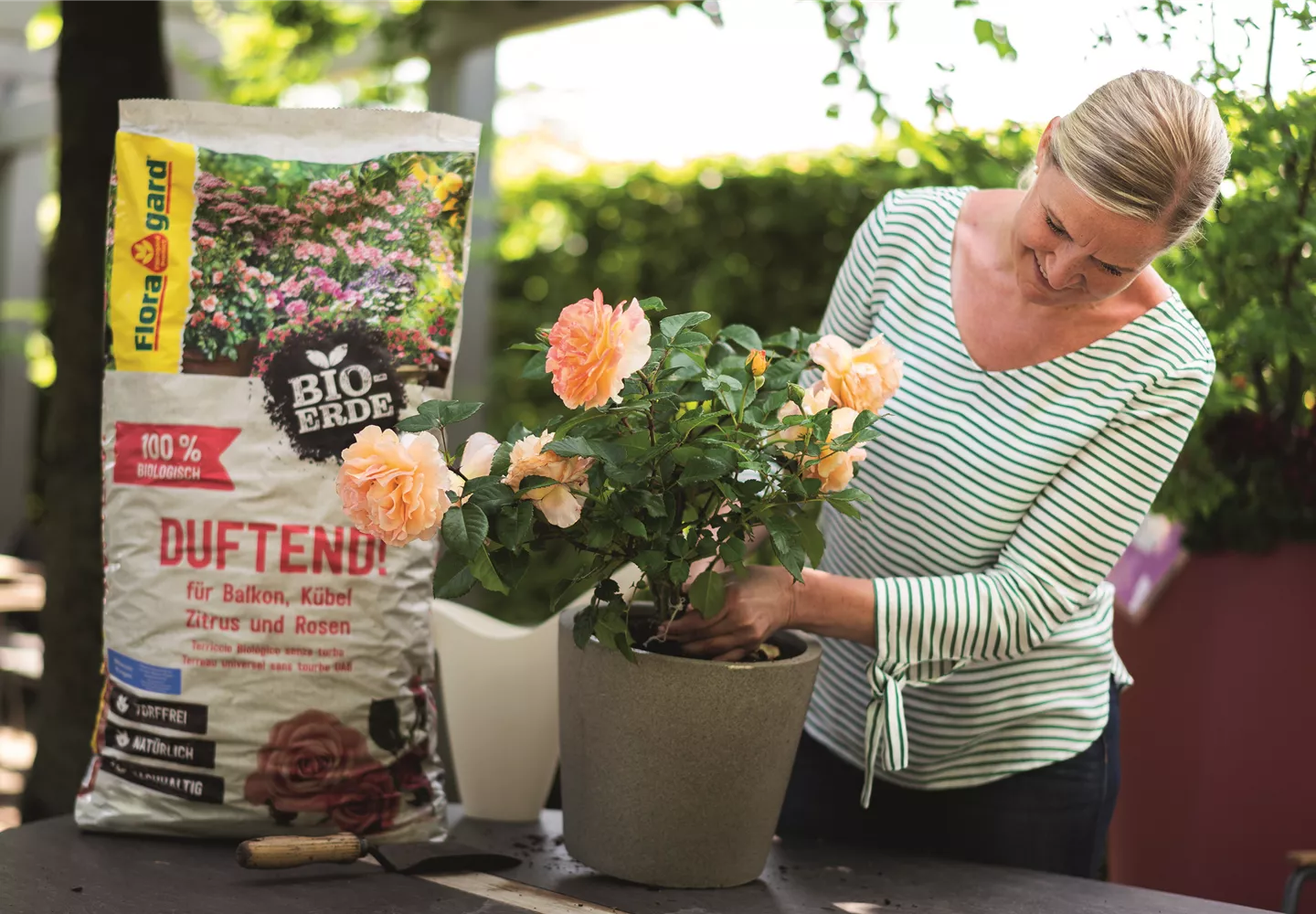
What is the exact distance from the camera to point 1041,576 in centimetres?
119

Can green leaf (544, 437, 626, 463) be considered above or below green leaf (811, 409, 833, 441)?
below

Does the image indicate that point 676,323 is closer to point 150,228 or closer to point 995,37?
point 150,228

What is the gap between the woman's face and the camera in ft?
3.77

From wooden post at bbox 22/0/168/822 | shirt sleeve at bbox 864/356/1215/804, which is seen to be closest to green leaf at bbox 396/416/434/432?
shirt sleeve at bbox 864/356/1215/804

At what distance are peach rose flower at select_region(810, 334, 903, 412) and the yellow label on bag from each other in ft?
1.94

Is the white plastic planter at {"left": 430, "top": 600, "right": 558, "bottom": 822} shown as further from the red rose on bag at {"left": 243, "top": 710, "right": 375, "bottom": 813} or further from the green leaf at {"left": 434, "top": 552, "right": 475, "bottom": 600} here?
the green leaf at {"left": 434, "top": 552, "right": 475, "bottom": 600}

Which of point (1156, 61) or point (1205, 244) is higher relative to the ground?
point (1156, 61)

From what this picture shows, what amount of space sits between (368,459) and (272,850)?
0.36 m

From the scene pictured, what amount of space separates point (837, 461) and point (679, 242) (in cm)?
263

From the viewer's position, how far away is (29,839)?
113cm

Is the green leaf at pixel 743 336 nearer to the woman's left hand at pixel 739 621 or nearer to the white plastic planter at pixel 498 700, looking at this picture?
the woman's left hand at pixel 739 621

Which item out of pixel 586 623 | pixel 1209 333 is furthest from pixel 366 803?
pixel 1209 333

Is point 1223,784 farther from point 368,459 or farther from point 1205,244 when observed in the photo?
point 368,459

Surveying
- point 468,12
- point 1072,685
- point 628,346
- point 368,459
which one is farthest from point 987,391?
point 468,12
